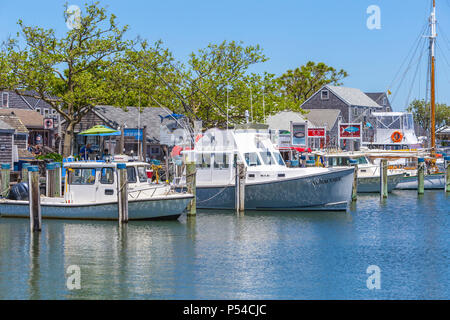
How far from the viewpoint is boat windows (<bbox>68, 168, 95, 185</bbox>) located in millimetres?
31078

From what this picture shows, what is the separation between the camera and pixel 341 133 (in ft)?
230

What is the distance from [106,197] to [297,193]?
31.0ft

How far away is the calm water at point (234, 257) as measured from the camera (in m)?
19.9

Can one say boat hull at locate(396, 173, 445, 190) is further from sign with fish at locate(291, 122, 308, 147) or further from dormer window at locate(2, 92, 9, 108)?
dormer window at locate(2, 92, 9, 108)

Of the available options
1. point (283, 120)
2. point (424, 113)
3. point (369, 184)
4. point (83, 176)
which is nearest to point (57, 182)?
point (83, 176)

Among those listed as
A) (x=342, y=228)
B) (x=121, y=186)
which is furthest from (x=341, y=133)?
(x=121, y=186)

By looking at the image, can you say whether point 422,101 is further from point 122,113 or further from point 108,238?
point 108,238

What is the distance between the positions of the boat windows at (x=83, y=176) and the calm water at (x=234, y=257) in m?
1.72

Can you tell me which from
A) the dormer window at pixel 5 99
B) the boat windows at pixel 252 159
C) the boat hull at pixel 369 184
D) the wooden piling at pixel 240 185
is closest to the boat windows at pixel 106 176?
the wooden piling at pixel 240 185

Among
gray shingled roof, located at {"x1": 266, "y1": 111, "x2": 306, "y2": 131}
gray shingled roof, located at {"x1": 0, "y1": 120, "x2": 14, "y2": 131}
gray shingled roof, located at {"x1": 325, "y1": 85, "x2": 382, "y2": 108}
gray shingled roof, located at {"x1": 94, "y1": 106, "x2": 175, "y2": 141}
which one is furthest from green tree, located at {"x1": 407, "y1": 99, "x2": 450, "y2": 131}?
gray shingled roof, located at {"x1": 0, "y1": 120, "x2": 14, "y2": 131}

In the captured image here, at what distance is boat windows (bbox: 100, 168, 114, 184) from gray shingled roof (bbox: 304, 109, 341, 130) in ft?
189

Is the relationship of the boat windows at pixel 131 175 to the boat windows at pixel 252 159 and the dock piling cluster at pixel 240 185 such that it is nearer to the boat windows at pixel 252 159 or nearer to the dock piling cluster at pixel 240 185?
the dock piling cluster at pixel 240 185

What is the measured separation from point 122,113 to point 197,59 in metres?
8.99

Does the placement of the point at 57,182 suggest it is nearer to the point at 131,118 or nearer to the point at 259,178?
the point at 259,178
